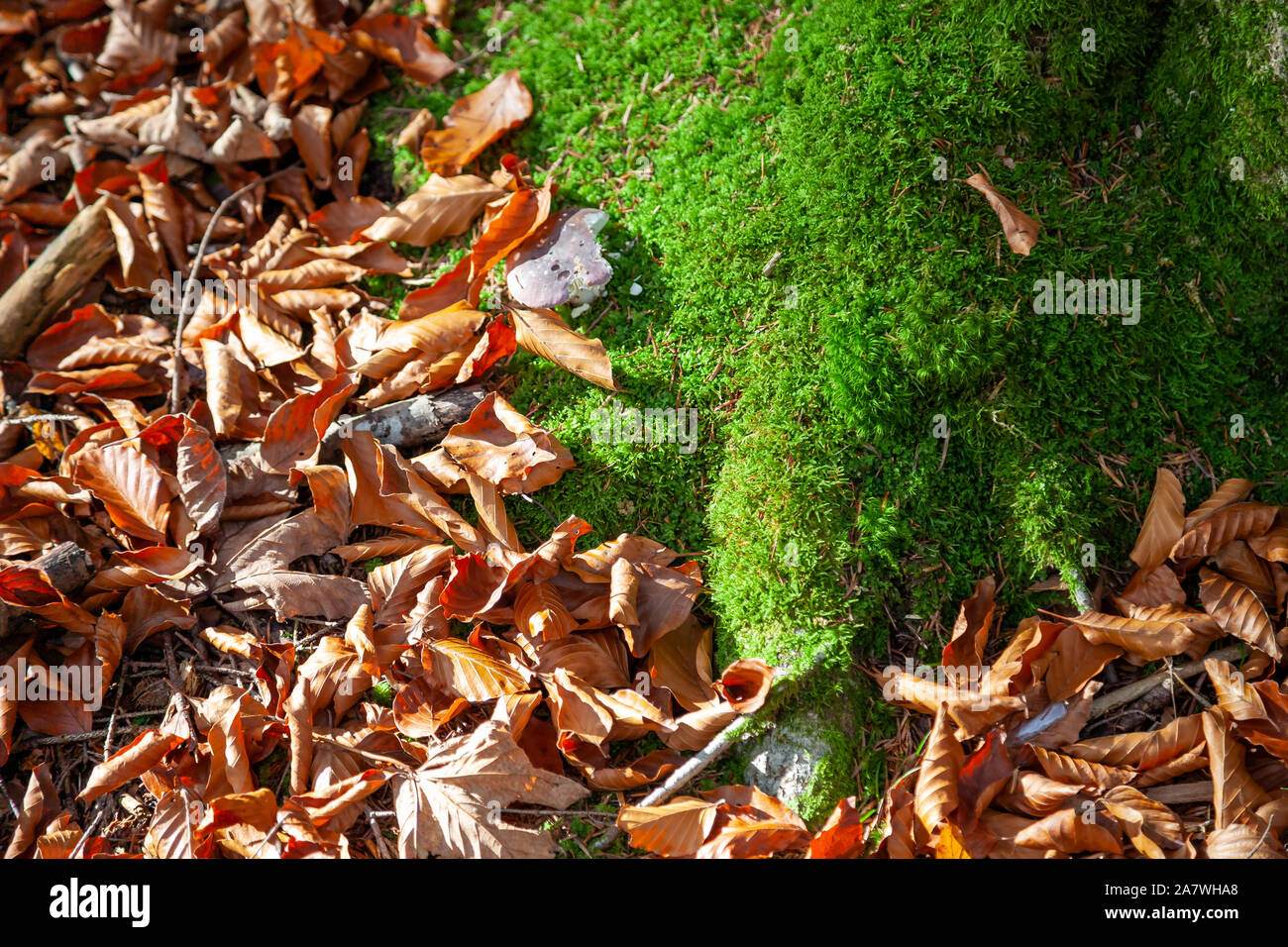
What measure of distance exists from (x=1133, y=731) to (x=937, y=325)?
4.91 ft

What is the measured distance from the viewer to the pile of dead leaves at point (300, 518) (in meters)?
2.53

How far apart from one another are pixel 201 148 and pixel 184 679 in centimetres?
246

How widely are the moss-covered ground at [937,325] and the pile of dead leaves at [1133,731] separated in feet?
0.48

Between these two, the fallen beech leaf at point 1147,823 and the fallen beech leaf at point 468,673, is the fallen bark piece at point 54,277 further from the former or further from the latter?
the fallen beech leaf at point 1147,823

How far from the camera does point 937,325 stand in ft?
9.37

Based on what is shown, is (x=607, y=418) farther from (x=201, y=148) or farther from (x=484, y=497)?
(x=201, y=148)

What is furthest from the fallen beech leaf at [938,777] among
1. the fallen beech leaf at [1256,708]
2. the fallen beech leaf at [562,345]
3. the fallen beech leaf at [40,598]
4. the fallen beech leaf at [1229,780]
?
the fallen beech leaf at [40,598]

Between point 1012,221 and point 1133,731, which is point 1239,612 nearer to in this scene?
point 1133,731

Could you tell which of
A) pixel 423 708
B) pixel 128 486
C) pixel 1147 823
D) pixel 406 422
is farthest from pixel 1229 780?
pixel 128 486

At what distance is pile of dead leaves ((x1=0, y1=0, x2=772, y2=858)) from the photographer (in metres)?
2.53

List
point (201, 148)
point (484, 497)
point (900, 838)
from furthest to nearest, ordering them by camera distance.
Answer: point (201, 148), point (484, 497), point (900, 838)

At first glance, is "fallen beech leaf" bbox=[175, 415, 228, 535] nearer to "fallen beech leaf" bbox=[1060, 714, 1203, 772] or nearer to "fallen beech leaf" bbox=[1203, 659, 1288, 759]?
"fallen beech leaf" bbox=[1060, 714, 1203, 772]
